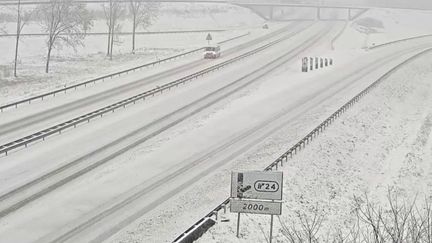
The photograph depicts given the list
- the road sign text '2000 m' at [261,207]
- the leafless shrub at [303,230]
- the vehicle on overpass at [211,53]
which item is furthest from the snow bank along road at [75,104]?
the road sign text '2000 m' at [261,207]

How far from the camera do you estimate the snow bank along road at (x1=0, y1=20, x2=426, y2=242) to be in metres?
21.2

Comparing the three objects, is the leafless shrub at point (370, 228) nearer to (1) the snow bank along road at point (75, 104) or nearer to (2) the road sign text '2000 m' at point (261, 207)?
(2) the road sign text '2000 m' at point (261, 207)

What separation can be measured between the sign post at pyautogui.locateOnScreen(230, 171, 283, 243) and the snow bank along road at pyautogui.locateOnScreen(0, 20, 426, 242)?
5671mm

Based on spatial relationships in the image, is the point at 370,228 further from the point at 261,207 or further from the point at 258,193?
the point at 258,193

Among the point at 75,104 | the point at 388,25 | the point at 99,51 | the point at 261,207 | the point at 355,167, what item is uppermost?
the point at 388,25

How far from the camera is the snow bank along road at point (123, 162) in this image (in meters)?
21.2

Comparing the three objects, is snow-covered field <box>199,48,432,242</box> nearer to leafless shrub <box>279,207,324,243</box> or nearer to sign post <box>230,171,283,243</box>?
leafless shrub <box>279,207,324,243</box>

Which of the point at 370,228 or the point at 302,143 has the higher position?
the point at 302,143

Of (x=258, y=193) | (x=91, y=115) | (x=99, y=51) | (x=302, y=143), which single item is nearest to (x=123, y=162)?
(x=91, y=115)

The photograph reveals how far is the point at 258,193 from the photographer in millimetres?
16859

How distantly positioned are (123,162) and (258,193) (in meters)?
12.5

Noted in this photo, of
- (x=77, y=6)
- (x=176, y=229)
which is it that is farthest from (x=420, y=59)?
(x=176, y=229)

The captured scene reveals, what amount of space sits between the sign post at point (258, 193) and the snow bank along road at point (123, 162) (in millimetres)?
5671

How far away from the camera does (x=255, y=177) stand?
16766mm
